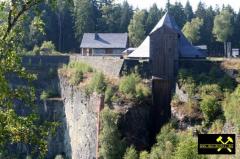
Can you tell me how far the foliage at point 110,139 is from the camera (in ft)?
84.2

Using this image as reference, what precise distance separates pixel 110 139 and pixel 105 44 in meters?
26.6

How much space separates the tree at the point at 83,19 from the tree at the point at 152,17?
837 cm

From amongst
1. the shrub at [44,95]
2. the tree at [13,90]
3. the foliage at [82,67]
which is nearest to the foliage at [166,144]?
the tree at [13,90]

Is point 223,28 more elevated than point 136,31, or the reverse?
point 223,28

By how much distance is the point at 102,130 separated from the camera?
27422 mm

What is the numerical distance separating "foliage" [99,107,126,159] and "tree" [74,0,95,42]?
36.0 metres

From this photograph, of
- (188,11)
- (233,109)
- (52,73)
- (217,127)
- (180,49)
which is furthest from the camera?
(188,11)

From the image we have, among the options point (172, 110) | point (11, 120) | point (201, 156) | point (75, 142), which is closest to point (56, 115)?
point (75, 142)

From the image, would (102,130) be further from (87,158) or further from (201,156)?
(201,156)

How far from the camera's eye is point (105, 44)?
51.8m

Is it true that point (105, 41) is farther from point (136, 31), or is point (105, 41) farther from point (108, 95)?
point (108, 95)

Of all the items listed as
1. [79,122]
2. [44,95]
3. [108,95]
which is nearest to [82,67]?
[79,122]

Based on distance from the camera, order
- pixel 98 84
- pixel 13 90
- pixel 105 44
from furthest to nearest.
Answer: pixel 105 44 < pixel 98 84 < pixel 13 90

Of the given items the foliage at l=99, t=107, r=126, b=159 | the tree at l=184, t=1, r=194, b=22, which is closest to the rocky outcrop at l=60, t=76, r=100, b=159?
the foliage at l=99, t=107, r=126, b=159
